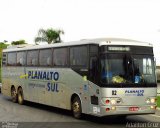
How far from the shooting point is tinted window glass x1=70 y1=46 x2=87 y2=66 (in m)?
17.1

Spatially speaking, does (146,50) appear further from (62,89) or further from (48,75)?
(48,75)

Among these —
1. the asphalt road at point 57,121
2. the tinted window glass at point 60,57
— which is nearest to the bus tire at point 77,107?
the asphalt road at point 57,121

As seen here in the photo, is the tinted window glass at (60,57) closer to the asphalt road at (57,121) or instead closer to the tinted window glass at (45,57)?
the tinted window glass at (45,57)

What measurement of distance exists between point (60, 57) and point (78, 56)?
1.89 metres

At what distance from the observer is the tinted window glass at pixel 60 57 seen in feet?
62.5

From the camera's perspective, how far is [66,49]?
19.0 meters

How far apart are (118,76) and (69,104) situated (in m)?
3.43

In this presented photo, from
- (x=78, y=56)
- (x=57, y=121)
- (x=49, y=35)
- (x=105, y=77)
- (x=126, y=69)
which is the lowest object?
(x=57, y=121)

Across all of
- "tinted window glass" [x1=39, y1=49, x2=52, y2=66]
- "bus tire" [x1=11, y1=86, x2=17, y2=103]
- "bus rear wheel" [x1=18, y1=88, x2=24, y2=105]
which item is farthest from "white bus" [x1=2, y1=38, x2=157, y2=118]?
"bus tire" [x1=11, y1=86, x2=17, y2=103]

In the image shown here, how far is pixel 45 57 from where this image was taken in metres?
21.3

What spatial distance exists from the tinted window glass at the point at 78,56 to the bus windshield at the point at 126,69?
4.58 ft

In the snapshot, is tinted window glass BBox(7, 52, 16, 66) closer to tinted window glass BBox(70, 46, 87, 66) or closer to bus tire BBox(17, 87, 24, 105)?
bus tire BBox(17, 87, 24, 105)

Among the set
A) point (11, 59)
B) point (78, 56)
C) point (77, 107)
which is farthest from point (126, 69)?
point (11, 59)

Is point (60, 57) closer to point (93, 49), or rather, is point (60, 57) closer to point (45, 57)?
point (45, 57)
